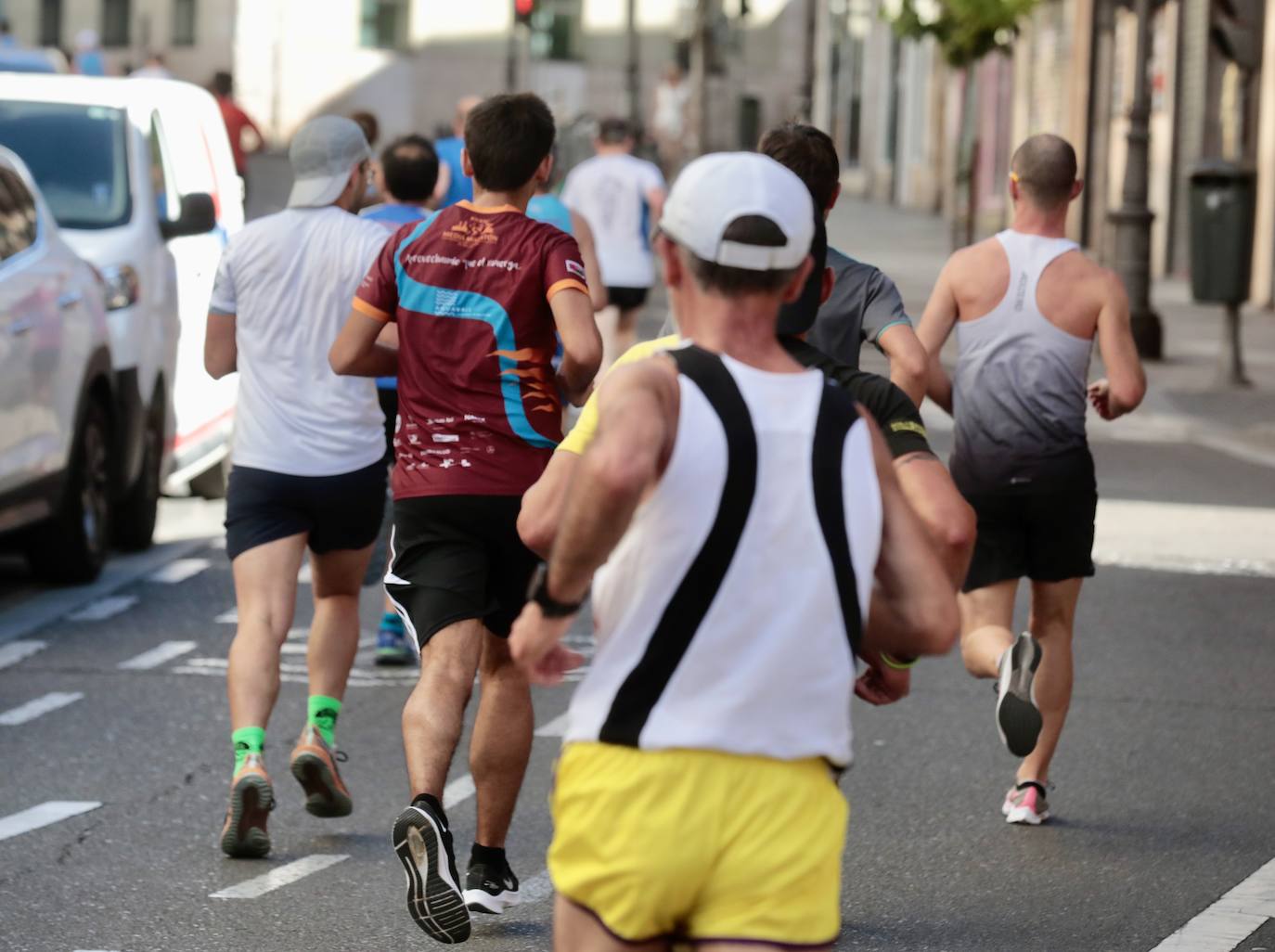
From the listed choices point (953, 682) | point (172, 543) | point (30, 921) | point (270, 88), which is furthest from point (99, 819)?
point (270, 88)

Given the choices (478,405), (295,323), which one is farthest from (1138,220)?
(478,405)

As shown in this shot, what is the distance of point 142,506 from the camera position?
1241 centimetres

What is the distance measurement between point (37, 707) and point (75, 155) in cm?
459

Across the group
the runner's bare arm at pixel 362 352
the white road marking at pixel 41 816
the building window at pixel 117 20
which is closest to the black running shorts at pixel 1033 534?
the runner's bare arm at pixel 362 352

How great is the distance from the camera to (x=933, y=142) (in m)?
53.8

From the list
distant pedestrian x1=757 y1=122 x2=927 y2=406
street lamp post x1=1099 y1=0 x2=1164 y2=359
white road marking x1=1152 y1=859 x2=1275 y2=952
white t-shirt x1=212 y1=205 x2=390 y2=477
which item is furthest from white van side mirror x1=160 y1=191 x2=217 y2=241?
street lamp post x1=1099 y1=0 x2=1164 y2=359

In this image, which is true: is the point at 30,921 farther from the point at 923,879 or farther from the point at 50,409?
the point at 50,409

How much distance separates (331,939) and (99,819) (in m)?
1.51

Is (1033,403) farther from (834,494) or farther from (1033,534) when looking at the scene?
(834,494)

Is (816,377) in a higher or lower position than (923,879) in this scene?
higher

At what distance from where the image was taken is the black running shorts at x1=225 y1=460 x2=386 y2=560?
7.05m

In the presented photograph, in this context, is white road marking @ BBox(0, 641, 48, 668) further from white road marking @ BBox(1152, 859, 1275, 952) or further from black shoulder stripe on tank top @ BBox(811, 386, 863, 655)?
black shoulder stripe on tank top @ BBox(811, 386, 863, 655)

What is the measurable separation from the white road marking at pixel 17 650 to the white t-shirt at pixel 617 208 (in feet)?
24.6

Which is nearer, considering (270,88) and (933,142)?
(933,142)
